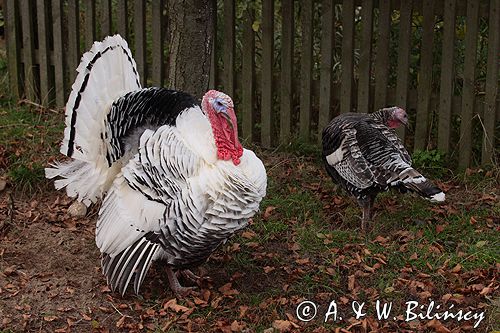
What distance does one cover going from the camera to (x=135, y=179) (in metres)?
5.00

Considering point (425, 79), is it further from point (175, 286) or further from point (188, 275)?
point (175, 286)

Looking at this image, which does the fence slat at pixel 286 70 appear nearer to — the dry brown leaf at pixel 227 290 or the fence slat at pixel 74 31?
the fence slat at pixel 74 31

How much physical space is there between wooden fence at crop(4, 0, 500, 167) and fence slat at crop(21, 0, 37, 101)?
1 cm

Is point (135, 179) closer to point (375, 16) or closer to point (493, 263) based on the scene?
point (493, 263)

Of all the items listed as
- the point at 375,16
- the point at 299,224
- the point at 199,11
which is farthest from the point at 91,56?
the point at 375,16

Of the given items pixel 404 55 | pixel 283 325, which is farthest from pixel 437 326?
pixel 404 55

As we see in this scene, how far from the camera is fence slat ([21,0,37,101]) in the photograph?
8.72 metres

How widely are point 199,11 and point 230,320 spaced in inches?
93.5

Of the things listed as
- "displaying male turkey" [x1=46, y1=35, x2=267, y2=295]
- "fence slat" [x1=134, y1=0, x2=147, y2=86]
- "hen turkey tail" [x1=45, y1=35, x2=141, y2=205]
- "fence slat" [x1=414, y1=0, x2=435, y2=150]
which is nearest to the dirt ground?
"displaying male turkey" [x1=46, y1=35, x2=267, y2=295]

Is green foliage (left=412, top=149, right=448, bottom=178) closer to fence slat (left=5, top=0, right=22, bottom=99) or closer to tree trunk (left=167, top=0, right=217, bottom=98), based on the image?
tree trunk (left=167, top=0, right=217, bottom=98)

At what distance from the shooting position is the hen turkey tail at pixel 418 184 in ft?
18.0

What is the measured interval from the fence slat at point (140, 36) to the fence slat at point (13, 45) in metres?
1.49

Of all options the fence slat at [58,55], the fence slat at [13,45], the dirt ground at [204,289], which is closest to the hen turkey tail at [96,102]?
the dirt ground at [204,289]

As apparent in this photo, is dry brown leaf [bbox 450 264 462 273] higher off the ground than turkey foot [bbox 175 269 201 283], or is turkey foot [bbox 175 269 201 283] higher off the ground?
dry brown leaf [bbox 450 264 462 273]
